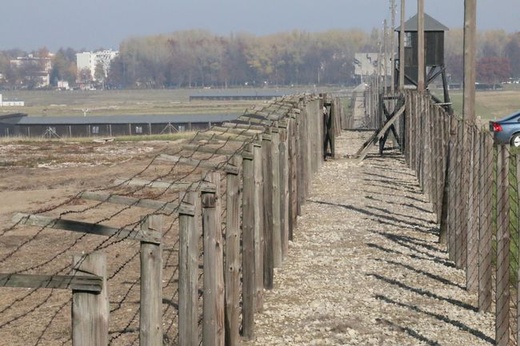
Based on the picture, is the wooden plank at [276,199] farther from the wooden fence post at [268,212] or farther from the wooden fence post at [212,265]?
the wooden fence post at [212,265]

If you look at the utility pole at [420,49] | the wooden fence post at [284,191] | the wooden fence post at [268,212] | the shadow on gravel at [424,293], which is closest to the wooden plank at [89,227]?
the wooden fence post at [268,212]

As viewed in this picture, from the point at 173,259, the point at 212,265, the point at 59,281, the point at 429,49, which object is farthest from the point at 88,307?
the point at 429,49

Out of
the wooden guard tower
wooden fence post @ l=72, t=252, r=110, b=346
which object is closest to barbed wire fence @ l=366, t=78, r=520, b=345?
wooden fence post @ l=72, t=252, r=110, b=346

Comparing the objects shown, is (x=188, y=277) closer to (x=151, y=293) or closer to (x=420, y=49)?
(x=151, y=293)

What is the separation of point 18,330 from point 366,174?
16134 mm

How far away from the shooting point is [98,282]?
4.59 m

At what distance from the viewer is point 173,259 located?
12922 millimetres

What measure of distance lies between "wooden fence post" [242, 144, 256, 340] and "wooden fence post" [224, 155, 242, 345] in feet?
1.84

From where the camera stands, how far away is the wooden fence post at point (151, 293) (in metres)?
5.95

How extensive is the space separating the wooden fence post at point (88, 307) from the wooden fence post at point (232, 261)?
4.08 meters

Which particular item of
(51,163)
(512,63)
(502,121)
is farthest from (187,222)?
(512,63)

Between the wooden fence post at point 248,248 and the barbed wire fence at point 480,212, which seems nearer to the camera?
the barbed wire fence at point 480,212

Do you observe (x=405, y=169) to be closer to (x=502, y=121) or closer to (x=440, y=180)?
(x=502, y=121)

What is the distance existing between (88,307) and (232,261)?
4.27m
